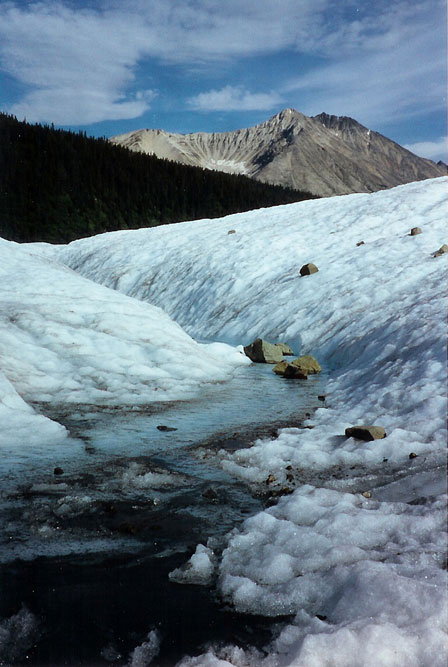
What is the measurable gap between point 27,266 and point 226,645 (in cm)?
1132

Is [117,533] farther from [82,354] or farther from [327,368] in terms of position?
[327,368]

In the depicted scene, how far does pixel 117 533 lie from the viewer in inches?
126

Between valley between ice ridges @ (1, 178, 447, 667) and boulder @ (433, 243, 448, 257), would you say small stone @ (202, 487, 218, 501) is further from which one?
boulder @ (433, 243, 448, 257)

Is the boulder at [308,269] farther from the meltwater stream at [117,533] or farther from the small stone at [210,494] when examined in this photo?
the small stone at [210,494]

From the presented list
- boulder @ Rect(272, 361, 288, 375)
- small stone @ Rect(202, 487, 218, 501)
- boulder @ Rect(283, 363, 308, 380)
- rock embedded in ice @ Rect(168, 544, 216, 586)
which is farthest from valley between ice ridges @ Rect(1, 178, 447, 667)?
boulder @ Rect(272, 361, 288, 375)

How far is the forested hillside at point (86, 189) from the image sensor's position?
4384 centimetres

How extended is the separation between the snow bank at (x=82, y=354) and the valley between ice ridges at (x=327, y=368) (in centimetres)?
4

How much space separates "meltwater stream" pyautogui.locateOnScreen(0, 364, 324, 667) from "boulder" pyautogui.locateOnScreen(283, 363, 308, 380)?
2610mm

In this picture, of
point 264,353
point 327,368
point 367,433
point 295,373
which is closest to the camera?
point 367,433

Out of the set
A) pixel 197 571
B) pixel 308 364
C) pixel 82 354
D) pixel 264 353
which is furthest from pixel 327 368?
pixel 197 571

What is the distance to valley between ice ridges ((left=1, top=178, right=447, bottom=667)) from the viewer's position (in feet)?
7.75

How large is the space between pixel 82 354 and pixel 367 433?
488cm

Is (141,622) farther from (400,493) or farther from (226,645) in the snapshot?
(400,493)

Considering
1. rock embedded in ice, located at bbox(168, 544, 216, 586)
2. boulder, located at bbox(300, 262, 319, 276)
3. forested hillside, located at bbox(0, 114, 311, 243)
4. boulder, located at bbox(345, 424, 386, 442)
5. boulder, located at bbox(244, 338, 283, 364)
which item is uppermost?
forested hillside, located at bbox(0, 114, 311, 243)
